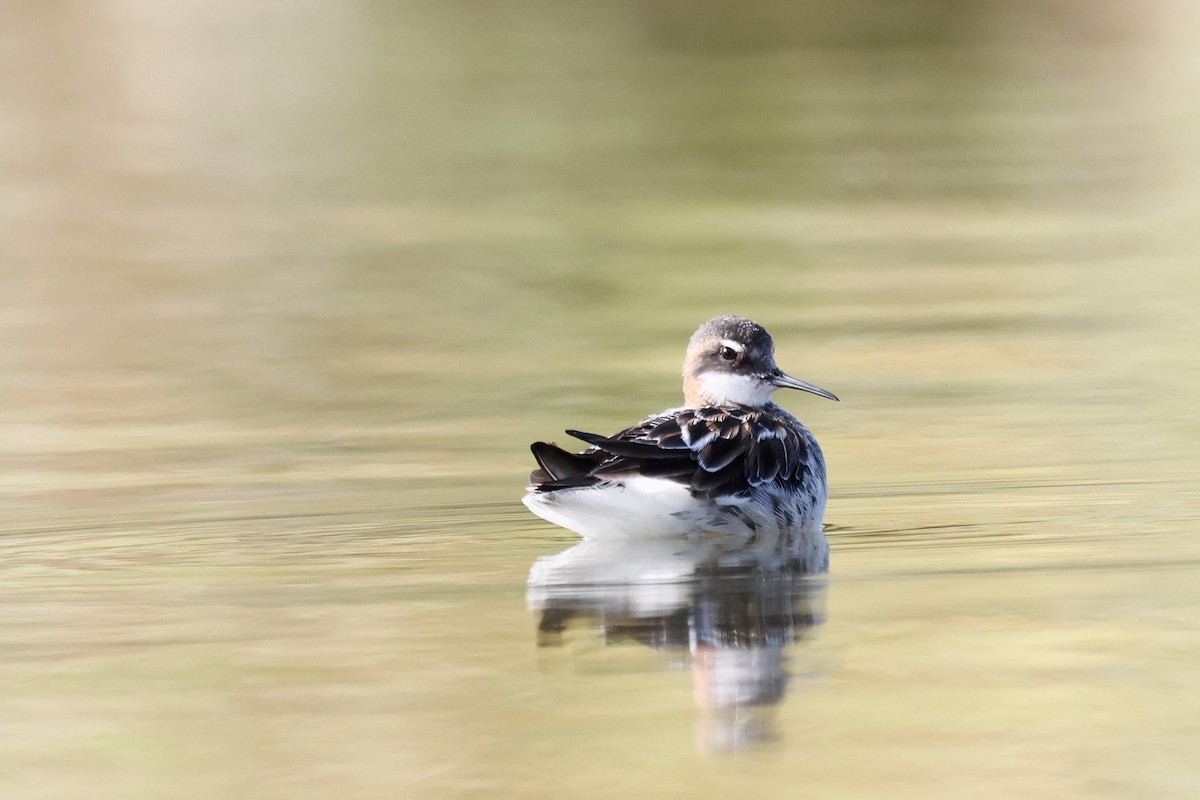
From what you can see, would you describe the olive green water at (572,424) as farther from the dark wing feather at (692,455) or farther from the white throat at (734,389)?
the white throat at (734,389)

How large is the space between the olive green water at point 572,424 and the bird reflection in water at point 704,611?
1.1 inches

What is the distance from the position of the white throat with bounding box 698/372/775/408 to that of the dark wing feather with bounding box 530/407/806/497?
18.5 inches

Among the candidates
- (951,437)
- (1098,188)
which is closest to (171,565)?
(951,437)

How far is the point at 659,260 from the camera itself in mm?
17484

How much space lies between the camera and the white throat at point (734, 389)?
10.0 meters

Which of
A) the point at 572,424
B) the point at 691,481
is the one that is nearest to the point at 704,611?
the point at 691,481

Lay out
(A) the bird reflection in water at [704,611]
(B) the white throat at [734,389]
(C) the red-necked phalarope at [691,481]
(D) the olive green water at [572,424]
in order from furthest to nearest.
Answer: (B) the white throat at [734,389], (C) the red-necked phalarope at [691,481], (A) the bird reflection in water at [704,611], (D) the olive green water at [572,424]

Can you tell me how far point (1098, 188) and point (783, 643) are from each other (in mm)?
14142

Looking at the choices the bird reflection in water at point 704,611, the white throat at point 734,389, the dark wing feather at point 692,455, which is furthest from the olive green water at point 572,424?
the white throat at point 734,389

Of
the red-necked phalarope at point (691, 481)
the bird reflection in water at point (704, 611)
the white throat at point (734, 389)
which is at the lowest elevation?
the bird reflection in water at point (704, 611)

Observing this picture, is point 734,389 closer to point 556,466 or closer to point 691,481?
point 691,481

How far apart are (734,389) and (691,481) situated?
136 centimetres

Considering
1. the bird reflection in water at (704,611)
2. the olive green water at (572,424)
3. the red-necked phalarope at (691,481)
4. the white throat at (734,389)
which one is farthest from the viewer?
the white throat at (734,389)

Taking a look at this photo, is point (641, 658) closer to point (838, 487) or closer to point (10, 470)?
point (838, 487)
